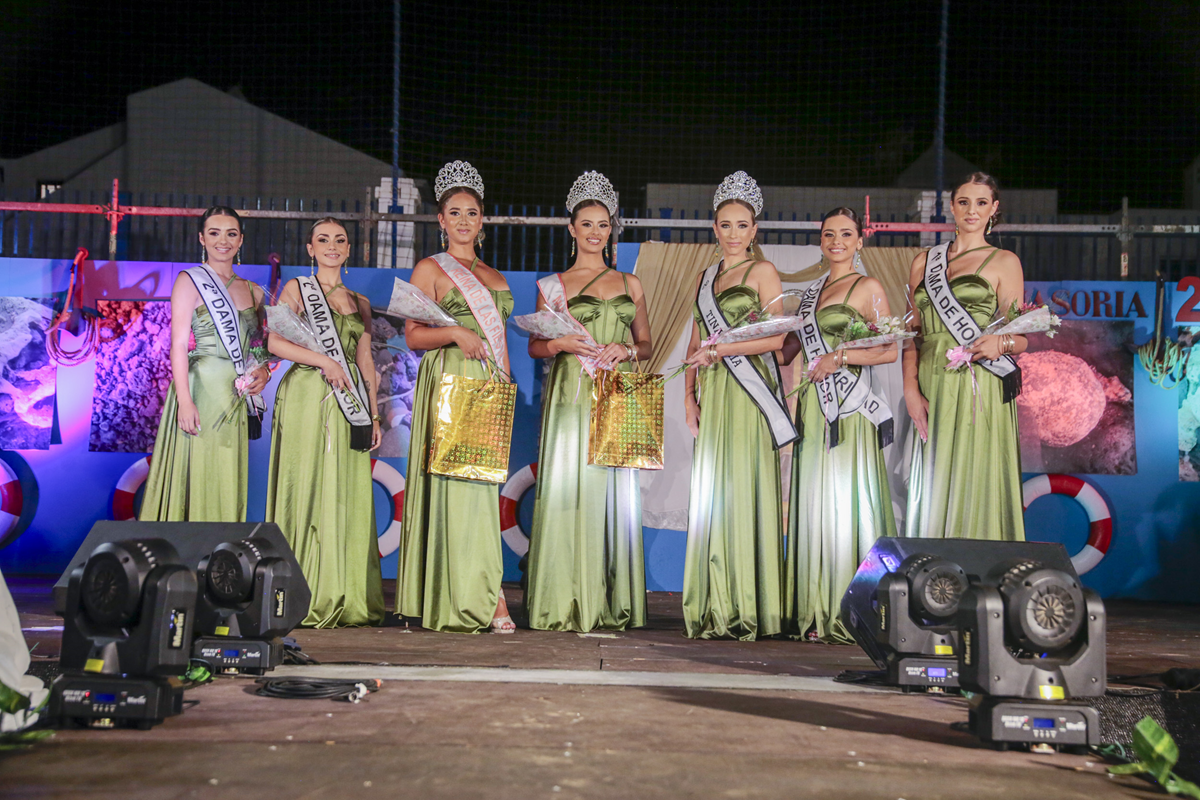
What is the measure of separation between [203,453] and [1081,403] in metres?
4.29

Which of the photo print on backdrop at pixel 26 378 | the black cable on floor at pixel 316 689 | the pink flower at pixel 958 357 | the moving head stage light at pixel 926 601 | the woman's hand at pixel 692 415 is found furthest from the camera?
the photo print on backdrop at pixel 26 378

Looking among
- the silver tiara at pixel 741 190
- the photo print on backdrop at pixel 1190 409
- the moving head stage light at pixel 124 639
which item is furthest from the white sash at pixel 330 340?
the photo print on backdrop at pixel 1190 409

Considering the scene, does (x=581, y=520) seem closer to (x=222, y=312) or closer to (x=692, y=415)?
(x=692, y=415)

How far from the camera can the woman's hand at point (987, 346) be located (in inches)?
155

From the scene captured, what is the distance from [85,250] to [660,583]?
3.50m

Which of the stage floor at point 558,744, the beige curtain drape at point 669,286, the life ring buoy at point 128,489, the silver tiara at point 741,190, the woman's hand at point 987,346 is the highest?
the silver tiara at point 741,190

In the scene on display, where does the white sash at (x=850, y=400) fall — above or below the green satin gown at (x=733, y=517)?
above

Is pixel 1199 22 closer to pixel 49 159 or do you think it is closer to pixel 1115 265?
pixel 1115 265

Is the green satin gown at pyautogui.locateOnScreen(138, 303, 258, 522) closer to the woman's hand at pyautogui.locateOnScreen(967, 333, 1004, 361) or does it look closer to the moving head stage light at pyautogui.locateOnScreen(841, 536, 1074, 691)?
the moving head stage light at pyautogui.locateOnScreen(841, 536, 1074, 691)

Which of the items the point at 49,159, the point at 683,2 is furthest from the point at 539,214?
the point at 49,159

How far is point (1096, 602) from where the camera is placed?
2.26 m

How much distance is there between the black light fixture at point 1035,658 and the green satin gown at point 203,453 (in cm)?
288

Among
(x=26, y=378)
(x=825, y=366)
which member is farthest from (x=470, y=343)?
(x=26, y=378)

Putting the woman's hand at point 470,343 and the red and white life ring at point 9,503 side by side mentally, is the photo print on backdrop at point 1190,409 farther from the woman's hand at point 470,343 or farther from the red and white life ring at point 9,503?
the red and white life ring at point 9,503
